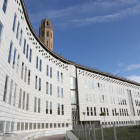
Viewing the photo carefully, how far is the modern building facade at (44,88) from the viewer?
1755cm

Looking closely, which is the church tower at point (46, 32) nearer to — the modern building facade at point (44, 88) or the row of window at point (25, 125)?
the modern building facade at point (44, 88)

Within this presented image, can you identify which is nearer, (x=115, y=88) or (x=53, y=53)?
(x=53, y=53)

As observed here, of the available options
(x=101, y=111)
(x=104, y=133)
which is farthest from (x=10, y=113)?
(x=101, y=111)

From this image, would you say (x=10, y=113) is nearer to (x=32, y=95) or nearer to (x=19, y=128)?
(x=19, y=128)

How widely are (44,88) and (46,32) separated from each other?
7114 centimetres

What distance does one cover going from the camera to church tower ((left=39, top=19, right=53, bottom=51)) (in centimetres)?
9523

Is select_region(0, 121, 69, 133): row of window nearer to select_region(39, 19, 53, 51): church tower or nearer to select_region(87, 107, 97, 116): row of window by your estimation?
select_region(87, 107, 97, 116): row of window

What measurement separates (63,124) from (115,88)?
30536 mm

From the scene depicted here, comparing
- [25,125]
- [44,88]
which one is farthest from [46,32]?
[25,125]

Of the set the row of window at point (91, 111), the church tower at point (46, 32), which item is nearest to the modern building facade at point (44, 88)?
the row of window at point (91, 111)

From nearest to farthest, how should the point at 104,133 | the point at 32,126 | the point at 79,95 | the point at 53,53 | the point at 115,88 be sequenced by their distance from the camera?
1. the point at 104,133
2. the point at 32,126
3. the point at 53,53
4. the point at 79,95
5. the point at 115,88

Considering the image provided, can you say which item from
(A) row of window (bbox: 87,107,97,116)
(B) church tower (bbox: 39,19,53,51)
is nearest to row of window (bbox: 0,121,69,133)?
(A) row of window (bbox: 87,107,97,116)

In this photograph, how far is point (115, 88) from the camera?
196 feet

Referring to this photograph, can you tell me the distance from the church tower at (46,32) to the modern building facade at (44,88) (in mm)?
50204
